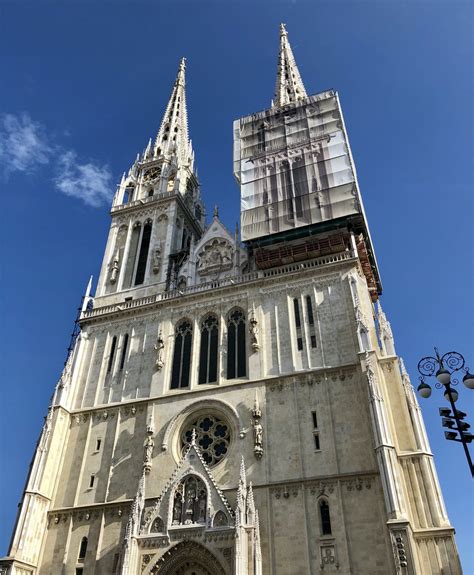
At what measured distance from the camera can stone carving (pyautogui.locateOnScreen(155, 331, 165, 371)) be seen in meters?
25.5

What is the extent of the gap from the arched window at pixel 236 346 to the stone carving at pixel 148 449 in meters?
4.30

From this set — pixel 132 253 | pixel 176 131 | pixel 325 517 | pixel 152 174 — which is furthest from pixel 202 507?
pixel 176 131

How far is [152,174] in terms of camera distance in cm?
3872

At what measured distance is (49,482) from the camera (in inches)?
917

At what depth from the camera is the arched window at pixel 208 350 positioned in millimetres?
24703

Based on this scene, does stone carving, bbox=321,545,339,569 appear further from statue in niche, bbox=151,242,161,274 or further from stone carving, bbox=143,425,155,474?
statue in niche, bbox=151,242,161,274

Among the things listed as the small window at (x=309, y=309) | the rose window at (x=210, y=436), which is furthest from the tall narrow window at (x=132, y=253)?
the small window at (x=309, y=309)

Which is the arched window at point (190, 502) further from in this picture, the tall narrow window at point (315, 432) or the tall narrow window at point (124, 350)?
the tall narrow window at point (124, 350)

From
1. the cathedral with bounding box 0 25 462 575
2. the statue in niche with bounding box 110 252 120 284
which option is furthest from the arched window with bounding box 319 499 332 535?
the statue in niche with bounding box 110 252 120 284

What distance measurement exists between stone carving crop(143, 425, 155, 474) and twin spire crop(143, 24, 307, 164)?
72.3ft

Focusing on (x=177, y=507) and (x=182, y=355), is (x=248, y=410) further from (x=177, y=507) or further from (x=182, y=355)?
(x=182, y=355)

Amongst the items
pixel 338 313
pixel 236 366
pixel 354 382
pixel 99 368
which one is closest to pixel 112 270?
pixel 99 368

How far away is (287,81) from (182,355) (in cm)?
2894

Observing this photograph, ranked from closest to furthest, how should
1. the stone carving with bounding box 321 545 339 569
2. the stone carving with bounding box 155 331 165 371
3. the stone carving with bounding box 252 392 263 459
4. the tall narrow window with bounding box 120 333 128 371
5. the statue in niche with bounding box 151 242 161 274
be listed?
1. the stone carving with bounding box 321 545 339 569
2. the stone carving with bounding box 252 392 263 459
3. the stone carving with bounding box 155 331 165 371
4. the tall narrow window with bounding box 120 333 128 371
5. the statue in niche with bounding box 151 242 161 274
